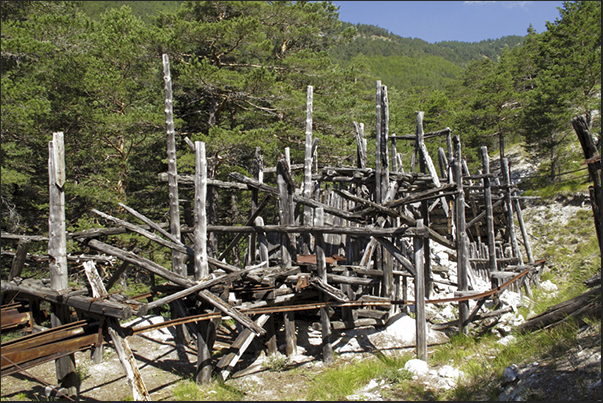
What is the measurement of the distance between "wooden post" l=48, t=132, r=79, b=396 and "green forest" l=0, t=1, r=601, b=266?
268 inches

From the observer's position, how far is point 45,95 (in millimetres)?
14219

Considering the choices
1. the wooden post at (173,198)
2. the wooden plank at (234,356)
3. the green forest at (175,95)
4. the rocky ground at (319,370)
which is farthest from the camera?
the green forest at (175,95)

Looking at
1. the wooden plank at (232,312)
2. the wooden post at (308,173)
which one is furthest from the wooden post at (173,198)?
the wooden post at (308,173)

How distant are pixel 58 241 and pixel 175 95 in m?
10.9

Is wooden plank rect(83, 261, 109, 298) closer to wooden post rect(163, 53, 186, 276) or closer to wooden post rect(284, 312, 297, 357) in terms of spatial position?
wooden post rect(163, 53, 186, 276)

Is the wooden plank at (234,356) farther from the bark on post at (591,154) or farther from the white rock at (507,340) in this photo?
the bark on post at (591,154)

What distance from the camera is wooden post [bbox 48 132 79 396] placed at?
6.12 m

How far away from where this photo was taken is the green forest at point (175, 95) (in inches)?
523

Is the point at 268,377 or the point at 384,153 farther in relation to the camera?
the point at 384,153

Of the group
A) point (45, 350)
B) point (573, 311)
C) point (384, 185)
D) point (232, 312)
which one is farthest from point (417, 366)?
point (45, 350)

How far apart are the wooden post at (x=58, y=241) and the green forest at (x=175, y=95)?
6.80 metres

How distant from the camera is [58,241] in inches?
248

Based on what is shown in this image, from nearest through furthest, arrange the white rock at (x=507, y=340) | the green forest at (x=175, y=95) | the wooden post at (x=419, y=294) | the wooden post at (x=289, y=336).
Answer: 1. the wooden post at (x=419, y=294)
2. the white rock at (x=507, y=340)
3. the wooden post at (x=289, y=336)
4. the green forest at (x=175, y=95)

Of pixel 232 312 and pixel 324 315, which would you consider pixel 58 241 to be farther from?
pixel 324 315
